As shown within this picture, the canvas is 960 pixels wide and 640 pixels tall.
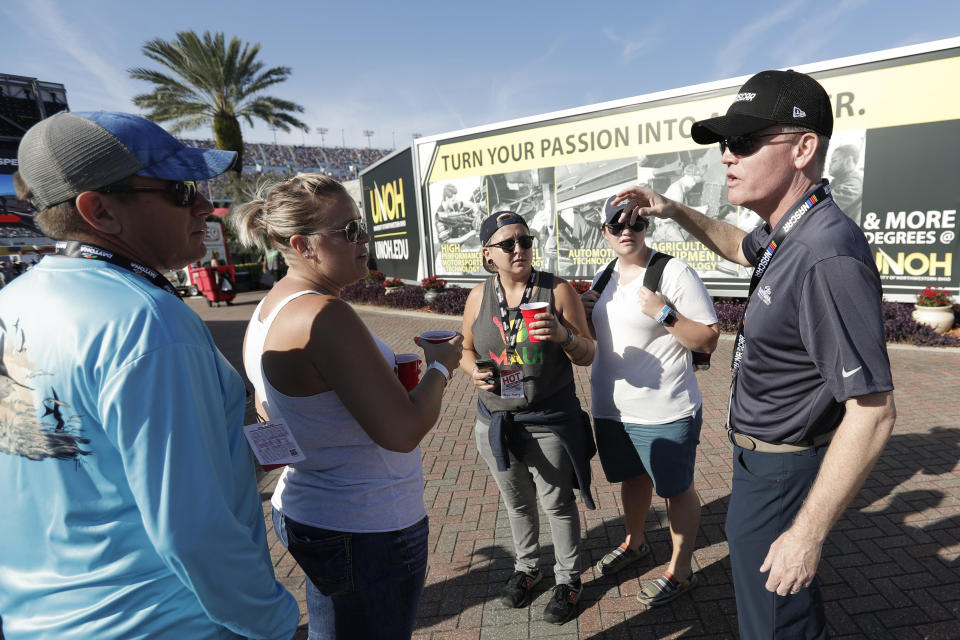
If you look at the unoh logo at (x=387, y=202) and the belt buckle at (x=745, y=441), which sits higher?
the unoh logo at (x=387, y=202)

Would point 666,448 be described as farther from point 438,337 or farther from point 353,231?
point 353,231

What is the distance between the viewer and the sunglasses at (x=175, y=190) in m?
1.11

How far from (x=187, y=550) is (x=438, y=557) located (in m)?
2.61

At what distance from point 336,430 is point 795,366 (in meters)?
1.50

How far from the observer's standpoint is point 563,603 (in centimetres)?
270

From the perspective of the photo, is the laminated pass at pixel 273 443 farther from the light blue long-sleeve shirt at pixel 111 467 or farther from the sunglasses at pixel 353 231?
the sunglasses at pixel 353 231

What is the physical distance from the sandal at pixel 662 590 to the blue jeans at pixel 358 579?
5.52ft

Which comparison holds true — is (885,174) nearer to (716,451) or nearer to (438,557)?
(716,451)

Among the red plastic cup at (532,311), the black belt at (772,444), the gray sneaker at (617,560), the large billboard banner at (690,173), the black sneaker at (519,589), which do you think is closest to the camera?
the black belt at (772,444)

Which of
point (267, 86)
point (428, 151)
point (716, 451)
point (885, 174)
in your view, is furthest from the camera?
point (267, 86)

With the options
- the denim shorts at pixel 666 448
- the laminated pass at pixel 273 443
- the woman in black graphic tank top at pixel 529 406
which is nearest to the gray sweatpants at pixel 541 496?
the woman in black graphic tank top at pixel 529 406

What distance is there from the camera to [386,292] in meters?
15.9

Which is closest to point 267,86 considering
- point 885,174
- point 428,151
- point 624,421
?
point 428,151

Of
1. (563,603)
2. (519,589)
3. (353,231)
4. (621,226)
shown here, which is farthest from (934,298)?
(353,231)
